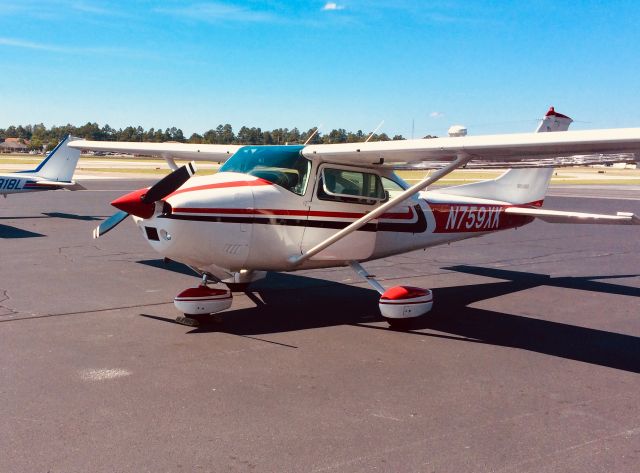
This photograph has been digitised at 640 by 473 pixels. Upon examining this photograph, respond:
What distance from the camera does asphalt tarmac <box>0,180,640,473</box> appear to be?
3.99 m

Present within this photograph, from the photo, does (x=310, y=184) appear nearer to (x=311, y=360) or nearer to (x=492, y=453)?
(x=311, y=360)

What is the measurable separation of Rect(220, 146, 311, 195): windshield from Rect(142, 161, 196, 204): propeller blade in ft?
3.37

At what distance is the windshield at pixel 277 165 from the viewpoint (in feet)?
24.5

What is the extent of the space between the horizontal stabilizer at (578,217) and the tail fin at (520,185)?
357 millimetres

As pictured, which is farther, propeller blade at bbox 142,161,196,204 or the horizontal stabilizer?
the horizontal stabilizer

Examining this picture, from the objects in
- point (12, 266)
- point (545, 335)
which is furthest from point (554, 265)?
point (12, 266)

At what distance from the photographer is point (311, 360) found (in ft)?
19.6

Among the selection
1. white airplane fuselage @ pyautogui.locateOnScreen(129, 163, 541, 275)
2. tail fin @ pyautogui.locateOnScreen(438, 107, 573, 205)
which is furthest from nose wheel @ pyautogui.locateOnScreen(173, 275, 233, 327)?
tail fin @ pyautogui.locateOnScreen(438, 107, 573, 205)

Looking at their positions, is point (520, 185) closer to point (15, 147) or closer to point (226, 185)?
point (226, 185)

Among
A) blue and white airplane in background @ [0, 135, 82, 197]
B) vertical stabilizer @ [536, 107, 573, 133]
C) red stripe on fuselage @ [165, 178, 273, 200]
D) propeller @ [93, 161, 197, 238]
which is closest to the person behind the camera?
propeller @ [93, 161, 197, 238]

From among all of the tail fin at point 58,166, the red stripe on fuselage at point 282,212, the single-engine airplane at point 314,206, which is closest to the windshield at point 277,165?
the single-engine airplane at point 314,206

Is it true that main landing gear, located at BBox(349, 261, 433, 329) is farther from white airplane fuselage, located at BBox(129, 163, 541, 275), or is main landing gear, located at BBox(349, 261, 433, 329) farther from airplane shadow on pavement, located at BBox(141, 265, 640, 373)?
white airplane fuselage, located at BBox(129, 163, 541, 275)

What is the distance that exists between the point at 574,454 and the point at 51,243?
11.8 m

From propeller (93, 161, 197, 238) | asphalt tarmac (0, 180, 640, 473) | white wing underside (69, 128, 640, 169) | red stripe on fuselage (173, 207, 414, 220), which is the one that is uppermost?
white wing underside (69, 128, 640, 169)
